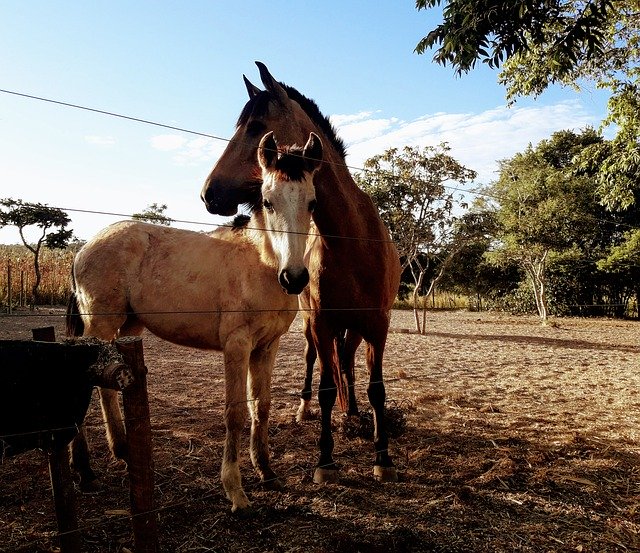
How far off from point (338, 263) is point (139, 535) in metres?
2.18

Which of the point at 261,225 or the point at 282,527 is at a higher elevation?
the point at 261,225

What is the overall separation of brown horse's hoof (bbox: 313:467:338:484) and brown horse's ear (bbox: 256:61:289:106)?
288cm

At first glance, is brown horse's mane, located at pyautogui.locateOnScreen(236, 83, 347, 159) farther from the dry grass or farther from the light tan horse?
the dry grass

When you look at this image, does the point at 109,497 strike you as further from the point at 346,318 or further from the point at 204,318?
the point at 346,318

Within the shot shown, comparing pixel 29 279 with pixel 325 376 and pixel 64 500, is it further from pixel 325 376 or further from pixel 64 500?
pixel 64 500

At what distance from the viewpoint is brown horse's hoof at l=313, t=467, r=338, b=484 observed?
3164 millimetres

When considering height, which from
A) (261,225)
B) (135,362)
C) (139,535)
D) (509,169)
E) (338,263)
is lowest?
(139,535)

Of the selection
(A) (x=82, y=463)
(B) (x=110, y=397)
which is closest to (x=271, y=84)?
(B) (x=110, y=397)

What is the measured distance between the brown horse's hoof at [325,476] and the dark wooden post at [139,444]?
1429 mm

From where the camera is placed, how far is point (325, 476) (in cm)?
318

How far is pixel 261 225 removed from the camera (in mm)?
3303

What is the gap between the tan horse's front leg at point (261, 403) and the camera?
10.4ft

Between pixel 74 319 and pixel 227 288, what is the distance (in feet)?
4.36

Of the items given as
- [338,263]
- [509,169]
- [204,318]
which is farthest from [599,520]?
[509,169]
